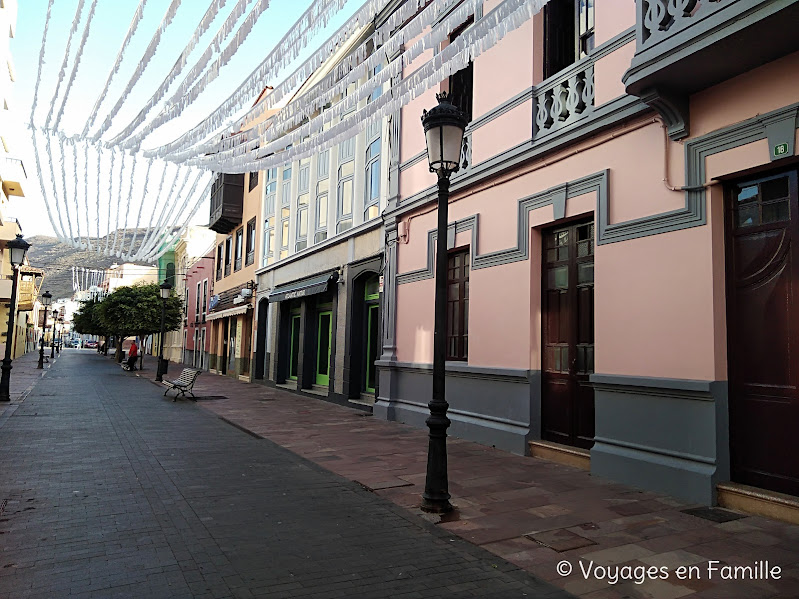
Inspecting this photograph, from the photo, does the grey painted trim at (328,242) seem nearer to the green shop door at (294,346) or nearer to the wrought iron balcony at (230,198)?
the green shop door at (294,346)

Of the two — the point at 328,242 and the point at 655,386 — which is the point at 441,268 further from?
the point at 328,242

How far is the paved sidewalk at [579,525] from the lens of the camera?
3932mm

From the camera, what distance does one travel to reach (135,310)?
1369 inches

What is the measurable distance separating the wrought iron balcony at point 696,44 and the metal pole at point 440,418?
2.36 meters

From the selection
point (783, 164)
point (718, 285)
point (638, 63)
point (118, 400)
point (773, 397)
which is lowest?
point (118, 400)

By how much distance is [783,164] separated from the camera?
5.48 metres

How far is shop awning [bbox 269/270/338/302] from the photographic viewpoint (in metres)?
15.5

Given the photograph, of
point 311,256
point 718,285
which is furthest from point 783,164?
point 311,256

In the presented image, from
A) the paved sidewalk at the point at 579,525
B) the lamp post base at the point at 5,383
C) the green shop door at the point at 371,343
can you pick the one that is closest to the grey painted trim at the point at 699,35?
the paved sidewalk at the point at 579,525

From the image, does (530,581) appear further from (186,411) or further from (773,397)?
(186,411)

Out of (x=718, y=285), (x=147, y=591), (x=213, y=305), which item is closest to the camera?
(x=147, y=591)

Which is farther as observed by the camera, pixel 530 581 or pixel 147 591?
pixel 530 581

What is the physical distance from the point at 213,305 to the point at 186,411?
17.2 metres

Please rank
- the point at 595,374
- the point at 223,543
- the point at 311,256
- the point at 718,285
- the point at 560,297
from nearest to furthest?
the point at 223,543, the point at 718,285, the point at 595,374, the point at 560,297, the point at 311,256
